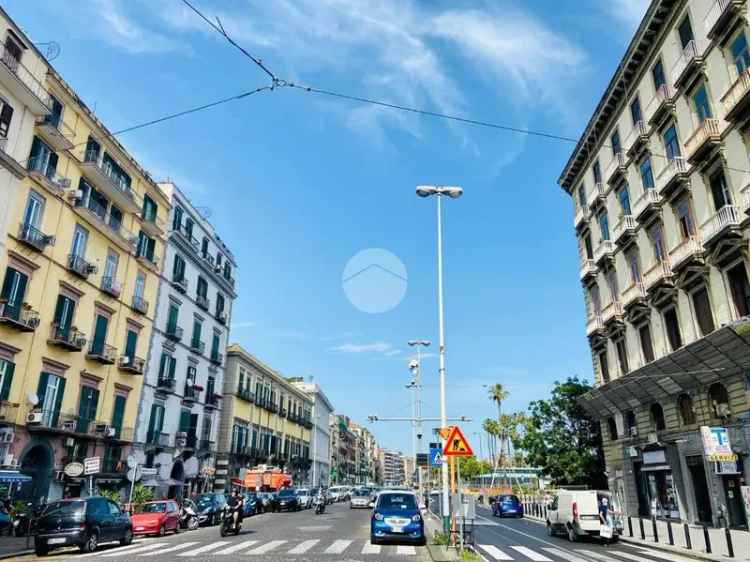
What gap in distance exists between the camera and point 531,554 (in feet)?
49.8

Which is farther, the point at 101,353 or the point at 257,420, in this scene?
the point at 257,420

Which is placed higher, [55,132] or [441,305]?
[55,132]

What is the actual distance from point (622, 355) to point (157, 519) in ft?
81.3

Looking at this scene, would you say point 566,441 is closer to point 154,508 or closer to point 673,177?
point 673,177

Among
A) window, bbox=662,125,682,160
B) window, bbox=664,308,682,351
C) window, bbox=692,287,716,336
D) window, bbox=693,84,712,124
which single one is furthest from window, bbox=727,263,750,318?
window, bbox=693,84,712,124

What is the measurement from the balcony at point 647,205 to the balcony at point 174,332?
28.8m

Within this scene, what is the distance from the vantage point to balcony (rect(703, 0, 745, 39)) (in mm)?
19875

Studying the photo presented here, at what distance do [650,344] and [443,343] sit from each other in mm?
14747

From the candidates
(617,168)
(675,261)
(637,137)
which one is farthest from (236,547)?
(617,168)

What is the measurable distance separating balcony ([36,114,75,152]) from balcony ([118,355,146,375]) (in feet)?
38.1

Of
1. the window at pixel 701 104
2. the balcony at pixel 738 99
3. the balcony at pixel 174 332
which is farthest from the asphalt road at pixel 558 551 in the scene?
the balcony at pixel 174 332

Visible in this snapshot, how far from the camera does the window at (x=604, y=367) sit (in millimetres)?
32188

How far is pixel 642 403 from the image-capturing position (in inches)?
1086

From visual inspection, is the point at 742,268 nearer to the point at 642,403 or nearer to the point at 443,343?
the point at 642,403
